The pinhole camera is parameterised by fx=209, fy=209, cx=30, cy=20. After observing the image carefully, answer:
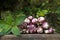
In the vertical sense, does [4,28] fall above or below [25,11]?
below

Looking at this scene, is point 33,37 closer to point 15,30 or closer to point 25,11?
point 15,30

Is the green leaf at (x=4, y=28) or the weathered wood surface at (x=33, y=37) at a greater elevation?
the green leaf at (x=4, y=28)

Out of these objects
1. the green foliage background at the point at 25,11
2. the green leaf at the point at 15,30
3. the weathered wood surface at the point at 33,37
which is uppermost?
the green foliage background at the point at 25,11

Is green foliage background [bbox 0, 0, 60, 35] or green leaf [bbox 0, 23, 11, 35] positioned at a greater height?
green foliage background [bbox 0, 0, 60, 35]

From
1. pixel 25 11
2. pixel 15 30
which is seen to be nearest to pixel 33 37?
pixel 15 30

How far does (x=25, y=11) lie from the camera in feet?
6.91

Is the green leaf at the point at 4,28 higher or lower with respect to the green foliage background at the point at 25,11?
lower

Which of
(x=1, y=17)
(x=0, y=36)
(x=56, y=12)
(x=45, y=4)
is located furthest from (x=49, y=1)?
(x=0, y=36)

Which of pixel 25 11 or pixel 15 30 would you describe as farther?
pixel 25 11

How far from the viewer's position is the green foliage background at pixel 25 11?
1866 millimetres

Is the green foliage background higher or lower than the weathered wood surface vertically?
higher

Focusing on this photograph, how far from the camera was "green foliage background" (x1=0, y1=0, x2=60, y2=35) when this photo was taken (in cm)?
187

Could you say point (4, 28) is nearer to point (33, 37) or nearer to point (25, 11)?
point (33, 37)

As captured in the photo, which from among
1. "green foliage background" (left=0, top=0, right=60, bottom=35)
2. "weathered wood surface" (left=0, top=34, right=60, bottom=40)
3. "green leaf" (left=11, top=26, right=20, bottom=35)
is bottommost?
"weathered wood surface" (left=0, top=34, right=60, bottom=40)
